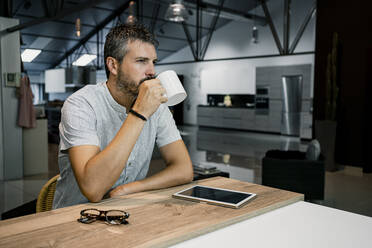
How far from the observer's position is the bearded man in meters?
1.29

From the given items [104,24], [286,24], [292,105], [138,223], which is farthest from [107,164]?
[104,24]

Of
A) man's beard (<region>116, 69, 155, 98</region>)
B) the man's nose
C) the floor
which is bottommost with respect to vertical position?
the floor

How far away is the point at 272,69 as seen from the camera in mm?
11266

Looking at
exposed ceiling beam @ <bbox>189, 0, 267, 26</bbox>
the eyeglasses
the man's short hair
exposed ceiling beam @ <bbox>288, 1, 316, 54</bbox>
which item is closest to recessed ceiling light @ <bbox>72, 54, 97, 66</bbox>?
exposed ceiling beam @ <bbox>189, 0, 267, 26</bbox>

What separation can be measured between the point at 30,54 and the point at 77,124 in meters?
15.2

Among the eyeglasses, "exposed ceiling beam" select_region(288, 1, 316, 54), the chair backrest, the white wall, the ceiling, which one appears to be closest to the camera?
the eyeglasses

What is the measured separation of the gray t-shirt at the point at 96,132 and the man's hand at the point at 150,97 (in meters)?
0.24

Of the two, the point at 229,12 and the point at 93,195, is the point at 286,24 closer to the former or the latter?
the point at 229,12

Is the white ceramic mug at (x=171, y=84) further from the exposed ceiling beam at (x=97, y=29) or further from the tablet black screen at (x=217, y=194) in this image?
the exposed ceiling beam at (x=97, y=29)

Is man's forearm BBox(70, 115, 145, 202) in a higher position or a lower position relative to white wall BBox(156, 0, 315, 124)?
lower

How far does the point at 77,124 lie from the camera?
1389 millimetres

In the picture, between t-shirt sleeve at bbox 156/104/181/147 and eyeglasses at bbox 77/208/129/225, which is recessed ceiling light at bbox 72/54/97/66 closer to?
t-shirt sleeve at bbox 156/104/181/147

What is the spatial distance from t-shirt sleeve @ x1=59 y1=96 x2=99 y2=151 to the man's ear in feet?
0.61

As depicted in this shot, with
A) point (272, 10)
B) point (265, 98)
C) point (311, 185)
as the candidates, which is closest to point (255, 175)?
point (311, 185)
